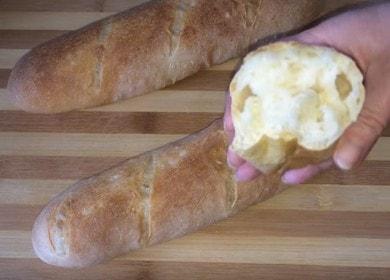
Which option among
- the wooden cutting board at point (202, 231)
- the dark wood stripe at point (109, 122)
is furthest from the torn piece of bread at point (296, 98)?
the dark wood stripe at point (109, 122)

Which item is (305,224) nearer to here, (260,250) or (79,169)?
(260,250)

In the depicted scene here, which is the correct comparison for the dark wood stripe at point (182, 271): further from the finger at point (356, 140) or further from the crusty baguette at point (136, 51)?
the crusty baguette at point (136, 51)

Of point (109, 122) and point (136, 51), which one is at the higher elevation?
point (136, 51)

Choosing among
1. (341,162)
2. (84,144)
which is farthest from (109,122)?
(341,162)

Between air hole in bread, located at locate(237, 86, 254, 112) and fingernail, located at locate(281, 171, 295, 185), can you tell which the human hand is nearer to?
fingernail, located at locate(281, 171, 295, 185)

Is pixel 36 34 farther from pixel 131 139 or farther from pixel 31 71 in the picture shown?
pixel 131 139

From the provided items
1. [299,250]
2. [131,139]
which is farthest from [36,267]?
[299,250]

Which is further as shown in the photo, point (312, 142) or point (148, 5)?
point (148, 5)
